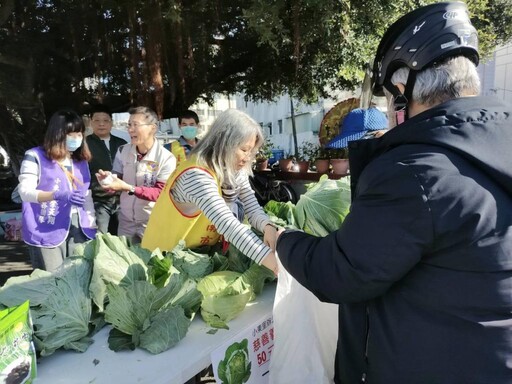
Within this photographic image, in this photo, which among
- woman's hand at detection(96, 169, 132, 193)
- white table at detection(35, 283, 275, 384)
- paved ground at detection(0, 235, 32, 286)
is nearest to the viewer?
white table at detection(35, 283, 275, 384)

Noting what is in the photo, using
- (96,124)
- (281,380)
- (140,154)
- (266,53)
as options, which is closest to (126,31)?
(266,53)

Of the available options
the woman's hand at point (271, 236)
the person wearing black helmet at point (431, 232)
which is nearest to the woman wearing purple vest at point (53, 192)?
the woman's hand at point (271, 236)

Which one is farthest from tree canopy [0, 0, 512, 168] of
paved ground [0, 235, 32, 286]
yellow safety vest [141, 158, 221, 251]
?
yellow safety vest [141, 158, 221, 251]

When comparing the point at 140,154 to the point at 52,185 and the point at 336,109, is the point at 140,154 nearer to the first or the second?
the point at 52,185

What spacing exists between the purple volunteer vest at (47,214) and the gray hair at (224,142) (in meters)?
1.40

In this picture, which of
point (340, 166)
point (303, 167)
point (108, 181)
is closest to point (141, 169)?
point (108, 181)

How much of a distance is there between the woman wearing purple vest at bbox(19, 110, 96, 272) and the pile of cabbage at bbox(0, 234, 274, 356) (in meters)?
1.23

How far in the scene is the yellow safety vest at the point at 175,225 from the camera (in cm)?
198

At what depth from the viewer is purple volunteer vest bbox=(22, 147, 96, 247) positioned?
111 inches

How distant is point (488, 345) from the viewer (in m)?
0.98

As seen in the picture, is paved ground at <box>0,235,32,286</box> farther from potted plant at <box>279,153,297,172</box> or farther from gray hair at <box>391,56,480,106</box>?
gray hair at <box>391,56,480,106</box>

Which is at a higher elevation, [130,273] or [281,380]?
[130,273]

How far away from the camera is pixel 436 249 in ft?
3.08

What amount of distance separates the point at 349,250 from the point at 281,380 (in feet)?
2.69
